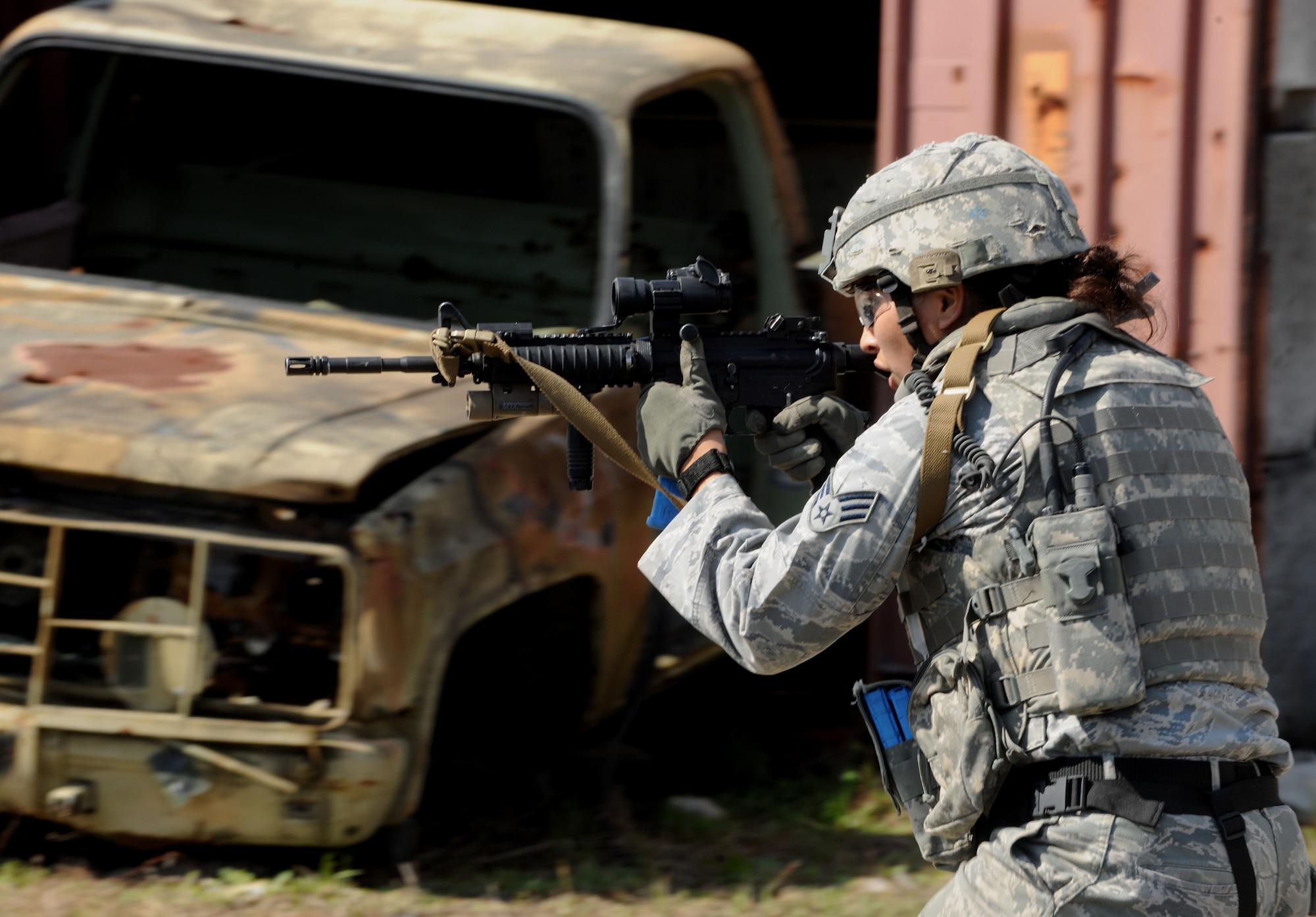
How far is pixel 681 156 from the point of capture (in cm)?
720

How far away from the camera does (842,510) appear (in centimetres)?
197

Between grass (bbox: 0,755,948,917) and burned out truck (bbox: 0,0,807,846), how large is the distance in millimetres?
190

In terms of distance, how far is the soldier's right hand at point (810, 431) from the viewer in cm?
260

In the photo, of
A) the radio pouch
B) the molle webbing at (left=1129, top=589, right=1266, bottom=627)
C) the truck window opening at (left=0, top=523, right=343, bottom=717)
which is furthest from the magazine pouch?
the truck window opening at (left=0, top=523, right=343, bottom=717)

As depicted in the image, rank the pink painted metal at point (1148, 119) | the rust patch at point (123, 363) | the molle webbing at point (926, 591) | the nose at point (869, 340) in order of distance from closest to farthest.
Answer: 1. the molle webbing at point (926, 591)
2. the nose at point (869, 340)
3. the rust patch at point (123, 363)
4. the pink painted metal at point (1148, 119)

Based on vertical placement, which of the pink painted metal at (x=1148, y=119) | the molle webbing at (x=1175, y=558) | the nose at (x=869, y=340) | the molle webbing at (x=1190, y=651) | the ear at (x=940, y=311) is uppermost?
the pink painted metal at (x=1148, y=119)

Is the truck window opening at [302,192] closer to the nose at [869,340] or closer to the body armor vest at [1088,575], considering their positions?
the nose at [869,340]

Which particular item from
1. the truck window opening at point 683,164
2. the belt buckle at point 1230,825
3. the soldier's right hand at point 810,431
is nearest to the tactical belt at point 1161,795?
the belt buckle at point 1230,825

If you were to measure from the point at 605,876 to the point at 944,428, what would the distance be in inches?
85.8

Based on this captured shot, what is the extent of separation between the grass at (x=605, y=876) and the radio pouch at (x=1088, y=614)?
6.39 ft

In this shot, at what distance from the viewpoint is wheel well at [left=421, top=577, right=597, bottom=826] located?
4.00 m

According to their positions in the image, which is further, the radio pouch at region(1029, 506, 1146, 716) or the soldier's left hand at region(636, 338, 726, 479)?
the soldier's left hand at region(636, 338, 726, 479)

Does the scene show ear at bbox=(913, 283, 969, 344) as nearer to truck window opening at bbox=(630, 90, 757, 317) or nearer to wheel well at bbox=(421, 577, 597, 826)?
wheel well at bbox=(421, 577, 597, 826)

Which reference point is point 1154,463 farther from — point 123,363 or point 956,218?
point 123,363
